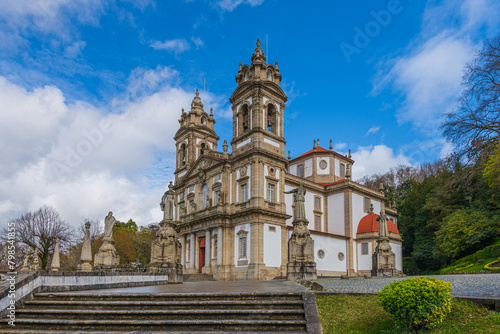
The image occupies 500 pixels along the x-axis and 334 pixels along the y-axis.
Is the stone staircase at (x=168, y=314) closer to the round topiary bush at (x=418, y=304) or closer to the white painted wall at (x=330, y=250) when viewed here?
the round topiary bush at (x=418, y=304)

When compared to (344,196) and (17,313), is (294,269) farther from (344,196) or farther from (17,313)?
(344,196)

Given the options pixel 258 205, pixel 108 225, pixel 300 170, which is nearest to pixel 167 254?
pixel 108 225

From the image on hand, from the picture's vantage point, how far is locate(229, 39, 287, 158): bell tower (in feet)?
108

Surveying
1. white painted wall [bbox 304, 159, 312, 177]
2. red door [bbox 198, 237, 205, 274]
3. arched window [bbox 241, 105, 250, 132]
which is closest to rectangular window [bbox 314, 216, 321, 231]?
white painted wall [bbox 304, 159, 312, 177]

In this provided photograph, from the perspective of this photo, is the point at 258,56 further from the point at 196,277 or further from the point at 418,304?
the point at 418,304

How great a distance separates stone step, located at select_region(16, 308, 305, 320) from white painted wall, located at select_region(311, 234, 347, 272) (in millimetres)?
26400

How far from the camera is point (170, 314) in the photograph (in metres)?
8.33

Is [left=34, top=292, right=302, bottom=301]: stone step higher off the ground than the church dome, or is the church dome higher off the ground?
the church dome

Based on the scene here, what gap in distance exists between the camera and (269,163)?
32500 mm

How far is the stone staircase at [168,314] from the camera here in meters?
7.67

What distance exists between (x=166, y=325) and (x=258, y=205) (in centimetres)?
2298

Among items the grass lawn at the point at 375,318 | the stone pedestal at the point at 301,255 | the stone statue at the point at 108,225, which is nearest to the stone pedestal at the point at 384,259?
the stone pedestal at the point at 301,255

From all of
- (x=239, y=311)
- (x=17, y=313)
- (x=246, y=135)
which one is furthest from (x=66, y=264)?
(x=239, y=311)

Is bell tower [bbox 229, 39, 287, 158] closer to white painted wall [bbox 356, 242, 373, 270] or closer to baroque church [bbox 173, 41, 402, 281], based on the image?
baroque church [bbox 173, 41, 402, 281]
